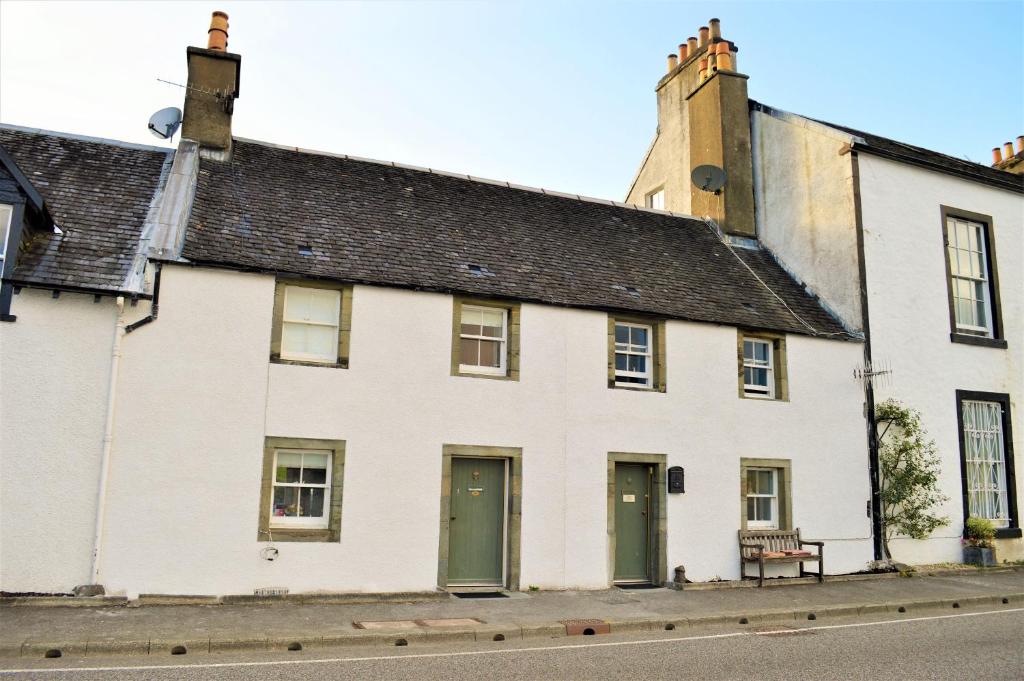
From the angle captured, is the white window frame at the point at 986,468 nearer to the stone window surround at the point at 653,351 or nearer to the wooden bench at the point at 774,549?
the wooden bench at the point at 774,549

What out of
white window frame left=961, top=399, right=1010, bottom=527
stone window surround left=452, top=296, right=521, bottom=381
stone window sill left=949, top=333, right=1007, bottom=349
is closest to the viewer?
stone window surround left=452, top=296, right=521, bottom=381

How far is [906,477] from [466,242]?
32.8ft

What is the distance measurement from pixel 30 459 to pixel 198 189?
533 centimetres

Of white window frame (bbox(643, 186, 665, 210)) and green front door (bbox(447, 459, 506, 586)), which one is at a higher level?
white window frame (bbox(643, 186, 665, 210))

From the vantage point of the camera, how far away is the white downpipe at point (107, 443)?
10.7 m

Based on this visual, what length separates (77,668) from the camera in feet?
24.8

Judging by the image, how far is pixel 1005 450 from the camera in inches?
701

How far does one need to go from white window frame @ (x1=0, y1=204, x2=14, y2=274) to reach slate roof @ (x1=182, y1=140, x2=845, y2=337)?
2.31 m

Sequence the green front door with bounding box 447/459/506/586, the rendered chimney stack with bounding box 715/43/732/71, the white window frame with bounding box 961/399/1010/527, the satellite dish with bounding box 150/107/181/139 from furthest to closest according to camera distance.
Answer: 1. the rendered chimney stack with bounding box 715/43/732/71
2. the white window frame with bounding box 961/399/1010/527
3. the satellite dish with bounding box 150/107/181/139
4. the green front door with bounding box 447/459/506/586

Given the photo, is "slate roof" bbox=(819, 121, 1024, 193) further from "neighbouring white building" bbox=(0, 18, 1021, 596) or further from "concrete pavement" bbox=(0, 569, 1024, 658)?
"concrete pavement" bbox=(0, 569, 1024, 658)

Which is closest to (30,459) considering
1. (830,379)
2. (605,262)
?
(605,262)

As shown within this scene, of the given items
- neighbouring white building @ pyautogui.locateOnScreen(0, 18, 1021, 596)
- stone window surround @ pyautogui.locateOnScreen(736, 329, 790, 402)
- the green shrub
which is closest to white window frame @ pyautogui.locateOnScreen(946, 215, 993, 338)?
neighbouring white building @ pyautogui.locateOnScreen(0, 18, 1021, 596)

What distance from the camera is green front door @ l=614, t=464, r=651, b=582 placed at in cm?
1406

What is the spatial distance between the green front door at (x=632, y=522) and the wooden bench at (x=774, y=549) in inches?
71.7
